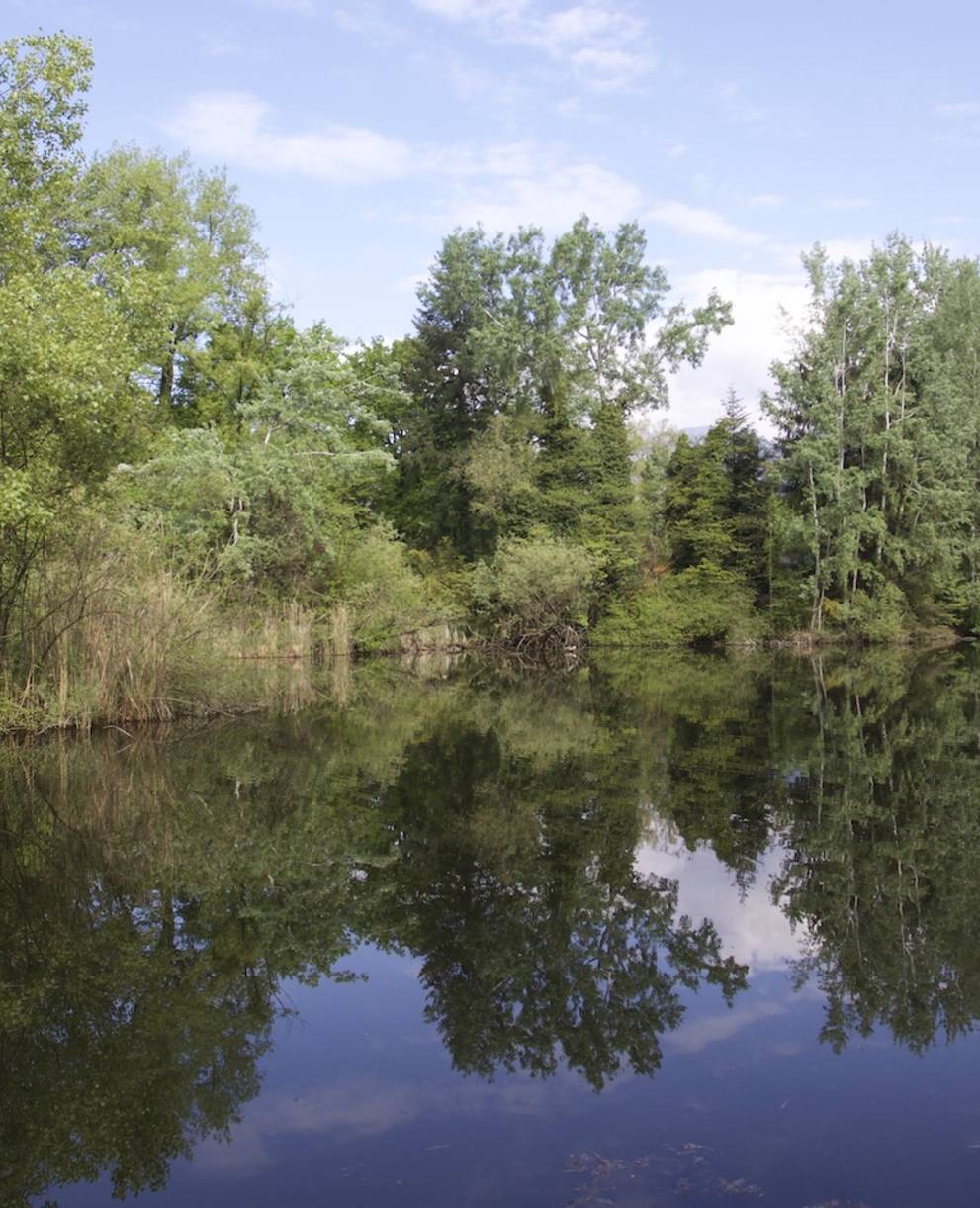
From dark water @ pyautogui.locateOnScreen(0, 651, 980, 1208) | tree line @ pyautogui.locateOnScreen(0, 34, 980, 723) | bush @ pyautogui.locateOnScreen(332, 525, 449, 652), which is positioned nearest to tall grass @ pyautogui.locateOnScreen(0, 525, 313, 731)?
dark water @ pyautogui.locateOnScreen(0, 651, 980, 1208)

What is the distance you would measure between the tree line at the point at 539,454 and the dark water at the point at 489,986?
490 inches

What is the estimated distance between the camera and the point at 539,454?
1604 inches

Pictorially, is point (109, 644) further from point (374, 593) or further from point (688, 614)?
point (688, 614)

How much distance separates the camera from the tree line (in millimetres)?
27703

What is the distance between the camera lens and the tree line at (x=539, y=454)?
2770 cm

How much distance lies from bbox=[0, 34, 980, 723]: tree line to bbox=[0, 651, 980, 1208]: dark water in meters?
12.5

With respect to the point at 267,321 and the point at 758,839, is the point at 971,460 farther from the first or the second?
the point at 758,839

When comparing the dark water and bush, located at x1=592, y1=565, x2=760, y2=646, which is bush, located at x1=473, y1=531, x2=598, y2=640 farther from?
the dark water

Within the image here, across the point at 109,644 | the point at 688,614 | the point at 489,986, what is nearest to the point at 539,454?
the point at 688,614

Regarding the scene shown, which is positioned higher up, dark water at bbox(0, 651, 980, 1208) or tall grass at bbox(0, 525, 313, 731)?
tall grass at bbox(0, 525, 313, 731)

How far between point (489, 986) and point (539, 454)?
119 ft

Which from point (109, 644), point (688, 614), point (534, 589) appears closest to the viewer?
point (109, 644)

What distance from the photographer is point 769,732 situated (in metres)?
14.8

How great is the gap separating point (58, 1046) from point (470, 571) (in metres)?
32.5
